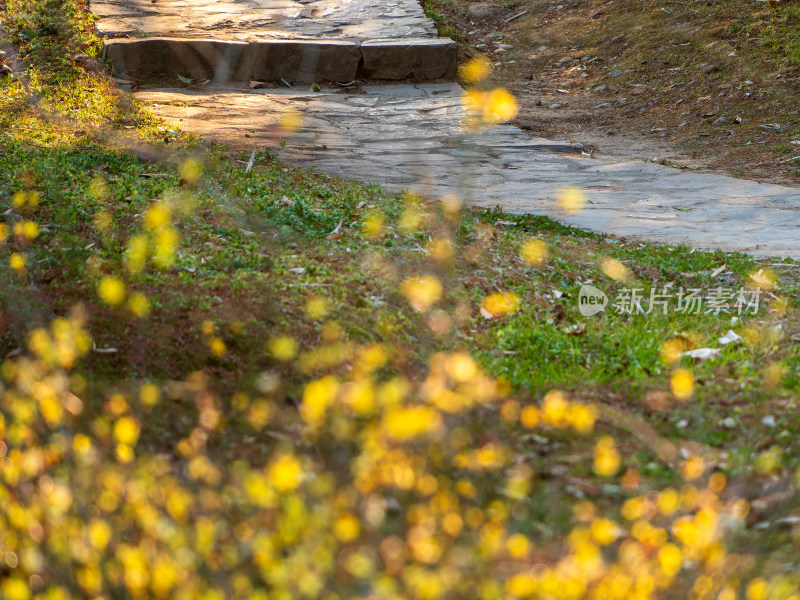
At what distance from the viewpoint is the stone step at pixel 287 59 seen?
7777mm

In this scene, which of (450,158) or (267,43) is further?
(267,43)

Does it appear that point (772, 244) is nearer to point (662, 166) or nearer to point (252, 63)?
point (662, 166)

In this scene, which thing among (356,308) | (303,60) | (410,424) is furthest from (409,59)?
(410,424)

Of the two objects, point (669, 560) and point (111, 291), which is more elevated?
point (669, 560)

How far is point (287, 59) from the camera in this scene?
8328 millimetres

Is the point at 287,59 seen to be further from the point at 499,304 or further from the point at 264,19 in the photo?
the point at 499,304

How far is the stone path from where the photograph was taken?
5371 millimetres

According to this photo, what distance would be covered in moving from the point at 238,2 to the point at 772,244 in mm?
7407

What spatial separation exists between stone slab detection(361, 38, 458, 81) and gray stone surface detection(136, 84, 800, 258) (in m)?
0.58

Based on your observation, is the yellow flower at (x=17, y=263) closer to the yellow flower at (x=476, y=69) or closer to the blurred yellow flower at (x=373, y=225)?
the blurred yellow flower at (x=373, y=225)

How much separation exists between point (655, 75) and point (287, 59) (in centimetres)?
422

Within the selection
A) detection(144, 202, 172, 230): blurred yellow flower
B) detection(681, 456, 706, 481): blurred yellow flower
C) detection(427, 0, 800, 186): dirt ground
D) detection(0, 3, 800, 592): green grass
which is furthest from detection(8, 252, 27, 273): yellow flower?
detection(427, 0, 800, 186): dirt ground

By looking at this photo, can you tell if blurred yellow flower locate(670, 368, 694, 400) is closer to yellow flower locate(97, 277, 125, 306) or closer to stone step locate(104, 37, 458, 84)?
yellow flower locate(97, 277, 125, 306)

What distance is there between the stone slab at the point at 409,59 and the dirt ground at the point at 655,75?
0.77 m
